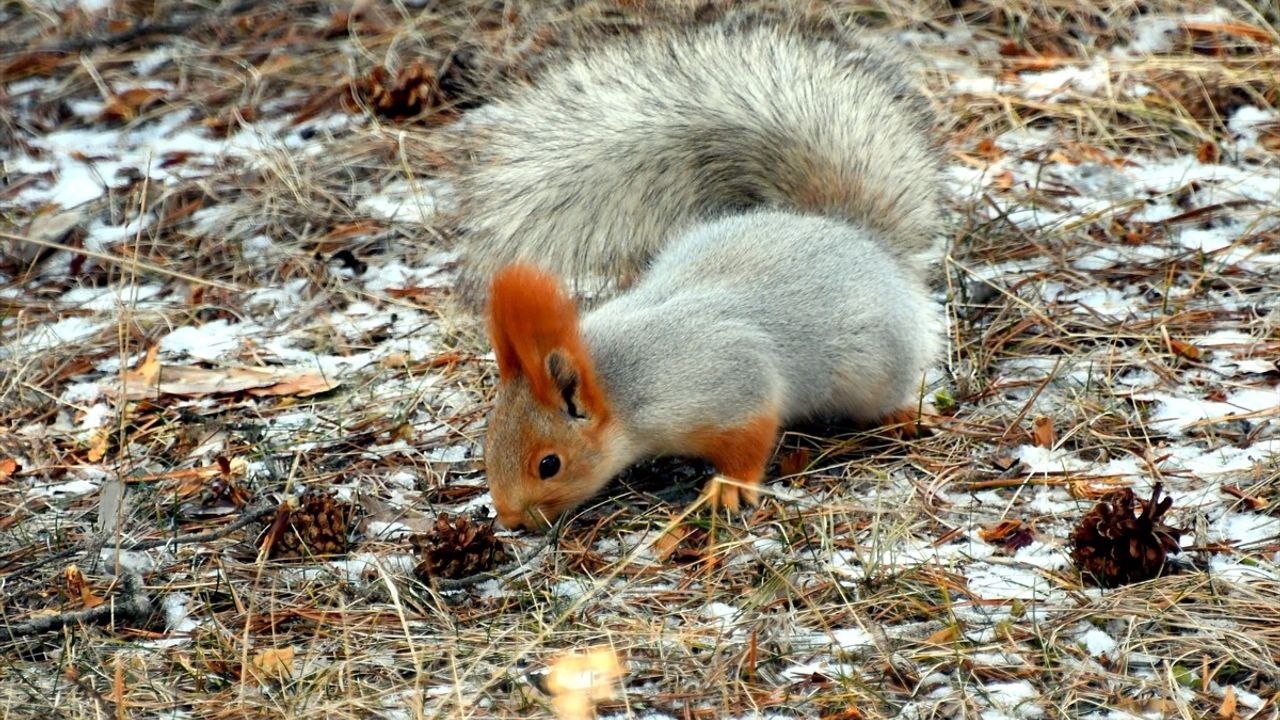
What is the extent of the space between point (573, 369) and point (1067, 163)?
6.34 ft

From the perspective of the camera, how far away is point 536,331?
2236 millimetres

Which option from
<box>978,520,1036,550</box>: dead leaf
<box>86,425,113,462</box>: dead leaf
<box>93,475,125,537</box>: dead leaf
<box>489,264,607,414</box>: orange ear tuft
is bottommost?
<box>86,425,113,462</box>: dead leaf

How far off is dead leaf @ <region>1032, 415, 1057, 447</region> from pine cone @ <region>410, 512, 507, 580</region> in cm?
106

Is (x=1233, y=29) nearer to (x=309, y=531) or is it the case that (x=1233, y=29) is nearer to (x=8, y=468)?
(x=309, y=531)

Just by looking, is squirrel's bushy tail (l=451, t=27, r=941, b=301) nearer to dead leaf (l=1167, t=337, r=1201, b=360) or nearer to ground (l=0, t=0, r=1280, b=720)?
ground (l=0, t=0, r=1280, b=720)

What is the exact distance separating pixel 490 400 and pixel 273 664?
1.00 metres

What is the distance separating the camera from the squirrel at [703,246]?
2.40 meters

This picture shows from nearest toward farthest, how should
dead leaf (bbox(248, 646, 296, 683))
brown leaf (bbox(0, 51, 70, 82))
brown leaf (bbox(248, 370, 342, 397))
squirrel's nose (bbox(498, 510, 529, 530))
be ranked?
dead leaf (bbox(248, 646, 296, 683)) → squirrel's nose (bbox(498, 510, 529, 530)) → brown leaf (bbox(248, 370, 342, 397)) → brown leaf (bbox(0, 51, 70, 82))

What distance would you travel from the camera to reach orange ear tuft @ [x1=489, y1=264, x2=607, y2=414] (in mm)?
2170

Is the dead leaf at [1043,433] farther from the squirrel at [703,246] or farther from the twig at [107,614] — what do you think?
the twig at [107,614]

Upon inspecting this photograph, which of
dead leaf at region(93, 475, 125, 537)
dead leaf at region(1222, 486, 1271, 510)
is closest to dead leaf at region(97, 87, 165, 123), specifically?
dead leaf at region(93, 475, 125, 537)

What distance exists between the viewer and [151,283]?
3.53 metres

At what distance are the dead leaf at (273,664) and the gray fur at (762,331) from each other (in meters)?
0.72

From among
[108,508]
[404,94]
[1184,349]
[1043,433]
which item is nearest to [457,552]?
[108,508]
